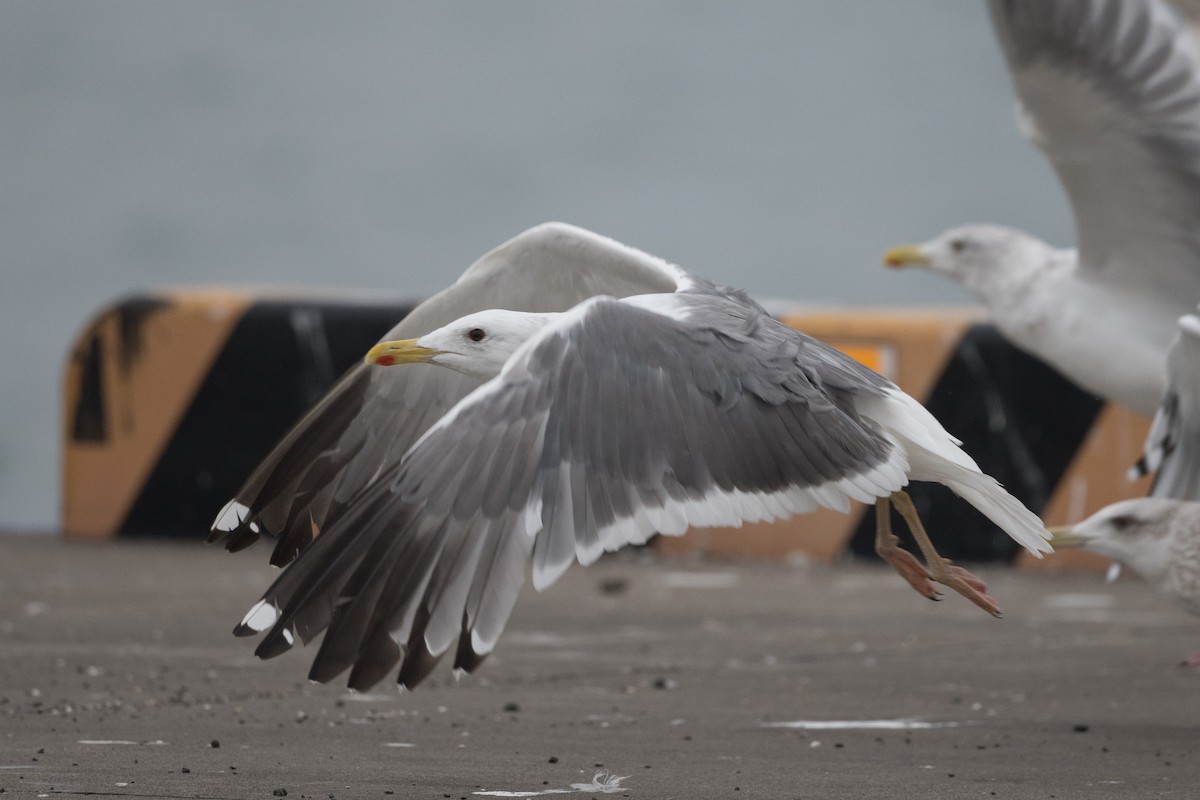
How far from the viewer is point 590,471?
12.0ft

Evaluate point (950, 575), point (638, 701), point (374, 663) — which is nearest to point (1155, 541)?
point (950, 575)

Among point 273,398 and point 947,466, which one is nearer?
point 947,466

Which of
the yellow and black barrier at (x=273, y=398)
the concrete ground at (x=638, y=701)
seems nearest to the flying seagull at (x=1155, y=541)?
the concrete ground at (x=638, y=701)

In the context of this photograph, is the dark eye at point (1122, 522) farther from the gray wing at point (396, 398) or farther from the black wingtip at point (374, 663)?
the black wingtip at point (374, 663)

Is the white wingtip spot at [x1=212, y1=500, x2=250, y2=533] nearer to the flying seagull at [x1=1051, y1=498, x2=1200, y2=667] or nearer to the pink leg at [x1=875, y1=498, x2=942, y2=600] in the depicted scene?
the pink leg at [x1=875, y1=498, x2=942, y2=600]

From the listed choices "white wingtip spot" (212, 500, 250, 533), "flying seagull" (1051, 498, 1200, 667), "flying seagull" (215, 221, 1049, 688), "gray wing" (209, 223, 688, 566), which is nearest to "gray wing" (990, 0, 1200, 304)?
"flying seagull" (1051, 498, 1200, 667)

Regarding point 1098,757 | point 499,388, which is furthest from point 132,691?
point 1098,757

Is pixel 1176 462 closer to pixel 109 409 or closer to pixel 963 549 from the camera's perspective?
pixel 963 549

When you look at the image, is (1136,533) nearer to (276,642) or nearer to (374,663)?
(374,663)

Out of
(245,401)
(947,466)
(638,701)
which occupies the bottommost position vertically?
(245,401)

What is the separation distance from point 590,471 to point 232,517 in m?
1.46

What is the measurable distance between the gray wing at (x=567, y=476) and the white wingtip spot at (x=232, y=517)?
3.99 ft

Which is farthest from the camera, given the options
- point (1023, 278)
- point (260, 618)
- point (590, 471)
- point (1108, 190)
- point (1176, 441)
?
point (1023, 278)

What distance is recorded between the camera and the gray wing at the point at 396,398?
4805 mm
